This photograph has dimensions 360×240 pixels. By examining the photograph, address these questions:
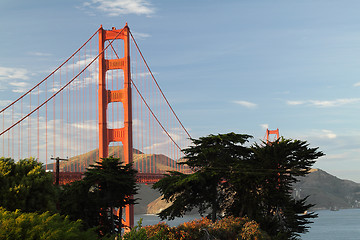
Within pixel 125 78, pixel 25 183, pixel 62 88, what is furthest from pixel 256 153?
pixel 62 88

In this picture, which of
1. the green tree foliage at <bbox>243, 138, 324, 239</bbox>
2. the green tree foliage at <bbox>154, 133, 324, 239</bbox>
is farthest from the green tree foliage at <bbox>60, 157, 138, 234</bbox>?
the green tree foliage at <bbox>243, 138, 324, 239</bbox>

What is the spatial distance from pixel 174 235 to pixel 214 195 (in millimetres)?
14225

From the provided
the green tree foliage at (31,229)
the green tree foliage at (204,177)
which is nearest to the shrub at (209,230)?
the green tree foliage at (204,177)

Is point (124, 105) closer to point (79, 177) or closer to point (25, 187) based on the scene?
point (79, 177)

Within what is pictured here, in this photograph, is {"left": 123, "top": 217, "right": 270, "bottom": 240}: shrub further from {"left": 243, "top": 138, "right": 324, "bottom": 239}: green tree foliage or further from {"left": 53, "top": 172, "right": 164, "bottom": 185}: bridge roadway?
{"left": 53, "top": 172, "right": 164, "bottom": 185}: bridge roadway

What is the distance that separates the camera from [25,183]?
127ft

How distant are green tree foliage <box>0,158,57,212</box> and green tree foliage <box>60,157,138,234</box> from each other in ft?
13.7

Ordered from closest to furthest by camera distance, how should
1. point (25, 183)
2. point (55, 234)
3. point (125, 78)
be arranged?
point (55, 234) → point (25, 183) → point (125, 78)

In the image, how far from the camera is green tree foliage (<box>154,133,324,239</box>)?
138 feet

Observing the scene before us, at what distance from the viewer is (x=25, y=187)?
126 ft

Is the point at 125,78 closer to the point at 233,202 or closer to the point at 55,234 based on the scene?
the point at 233,202

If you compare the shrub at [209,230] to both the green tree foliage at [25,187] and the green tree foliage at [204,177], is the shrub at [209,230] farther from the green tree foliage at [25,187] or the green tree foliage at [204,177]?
the green tree foliage at [25,187]

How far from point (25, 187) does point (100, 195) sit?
12350 millimetres

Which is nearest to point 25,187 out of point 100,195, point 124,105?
point 100,195
